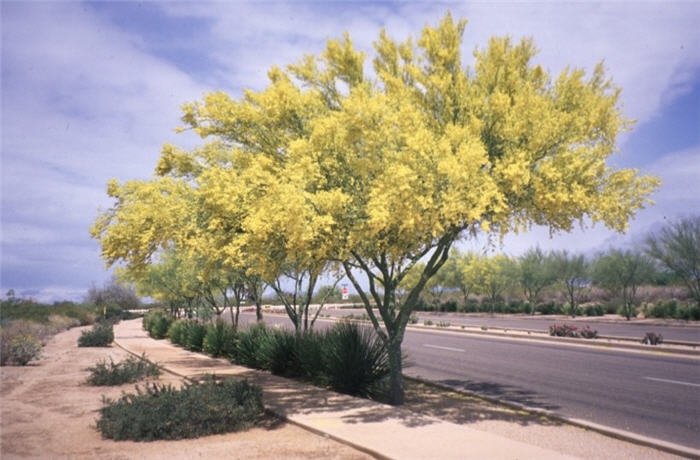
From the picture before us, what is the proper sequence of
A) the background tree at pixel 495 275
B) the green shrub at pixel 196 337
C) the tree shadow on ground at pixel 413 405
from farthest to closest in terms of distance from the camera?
the background tree at pixel 495 275, the green shrub at pixel 196 337, the tree shadow on ground at pixel 413 405

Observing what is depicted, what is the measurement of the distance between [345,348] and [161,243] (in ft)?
19.7

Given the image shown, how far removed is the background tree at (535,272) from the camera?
56.2m

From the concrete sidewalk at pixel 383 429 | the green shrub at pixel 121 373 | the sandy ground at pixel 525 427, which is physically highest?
the green shrub at pixel 121 373

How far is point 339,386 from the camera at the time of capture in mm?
12000

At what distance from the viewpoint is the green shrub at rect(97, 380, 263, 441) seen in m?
7.90

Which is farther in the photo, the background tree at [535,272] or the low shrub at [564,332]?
the background tree at [535,272]

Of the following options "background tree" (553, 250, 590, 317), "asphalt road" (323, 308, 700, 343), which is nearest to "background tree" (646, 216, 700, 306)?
"asphalt road" (323, 308, 700, 343)

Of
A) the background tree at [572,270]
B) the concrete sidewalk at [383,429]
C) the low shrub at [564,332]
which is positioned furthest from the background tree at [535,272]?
the concrete sidewalk at [383,429]

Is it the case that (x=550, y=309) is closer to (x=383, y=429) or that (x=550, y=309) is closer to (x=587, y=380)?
(x=587, y=380)

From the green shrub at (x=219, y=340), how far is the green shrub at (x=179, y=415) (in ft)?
34.9

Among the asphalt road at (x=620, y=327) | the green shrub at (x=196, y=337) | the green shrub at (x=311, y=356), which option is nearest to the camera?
the green shrub at (x=311, y=356)

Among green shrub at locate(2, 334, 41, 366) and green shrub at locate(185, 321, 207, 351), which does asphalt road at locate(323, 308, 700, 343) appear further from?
green shrub at locate(2, 334, 41, 366)

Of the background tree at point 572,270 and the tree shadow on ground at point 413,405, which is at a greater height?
the background tree at point 572,270

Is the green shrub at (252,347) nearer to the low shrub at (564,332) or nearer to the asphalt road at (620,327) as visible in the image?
the low shrub at (564,332)
